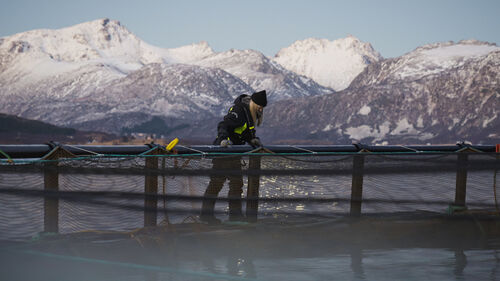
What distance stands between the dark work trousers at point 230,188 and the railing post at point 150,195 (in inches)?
23.0

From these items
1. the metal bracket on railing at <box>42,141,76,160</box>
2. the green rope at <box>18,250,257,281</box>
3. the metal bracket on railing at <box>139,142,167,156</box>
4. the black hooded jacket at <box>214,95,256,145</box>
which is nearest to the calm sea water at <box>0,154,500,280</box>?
the green rope at <box>18,250,257,281</box>

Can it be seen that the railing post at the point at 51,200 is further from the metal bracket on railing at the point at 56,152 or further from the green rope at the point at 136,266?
the green rope at the point at 136,266

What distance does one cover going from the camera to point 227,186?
292 inches

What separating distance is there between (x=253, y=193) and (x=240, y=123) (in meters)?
1.63

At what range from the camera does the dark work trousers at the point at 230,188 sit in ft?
24.0

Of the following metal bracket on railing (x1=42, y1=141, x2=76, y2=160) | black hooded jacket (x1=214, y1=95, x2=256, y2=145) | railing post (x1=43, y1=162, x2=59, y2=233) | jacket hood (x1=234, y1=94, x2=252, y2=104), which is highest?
jacket hood (x1=234, y1=94, x2=252, y2=104)

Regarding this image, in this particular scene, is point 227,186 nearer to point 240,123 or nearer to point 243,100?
point 240,123

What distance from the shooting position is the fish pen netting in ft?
21.3

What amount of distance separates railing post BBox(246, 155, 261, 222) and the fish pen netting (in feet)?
0.06

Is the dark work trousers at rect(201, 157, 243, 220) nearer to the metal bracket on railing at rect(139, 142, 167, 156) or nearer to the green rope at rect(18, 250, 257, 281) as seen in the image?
the metal bracket on railing at rect(139, 142, 167, 156)

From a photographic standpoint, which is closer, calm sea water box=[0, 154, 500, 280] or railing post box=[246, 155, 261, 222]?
calm sea water box=[0, 154, 500, 280]

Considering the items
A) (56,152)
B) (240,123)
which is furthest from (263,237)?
(56,152)

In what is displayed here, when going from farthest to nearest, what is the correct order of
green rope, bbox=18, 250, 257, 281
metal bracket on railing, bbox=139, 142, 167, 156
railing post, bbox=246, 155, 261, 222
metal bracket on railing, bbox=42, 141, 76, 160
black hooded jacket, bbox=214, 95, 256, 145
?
black hooded jacket, bbox=214, 95, 256, 145 → railing post, bbox=246, 155, 261, 222 → metal bracket on railing, bbox=139, 142, 167, 156 → metal bracket on railing, bbox=42, 141, 76, 160 → green rope, bbox=18, 250, 257, 281

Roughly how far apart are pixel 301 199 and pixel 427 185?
188cm
